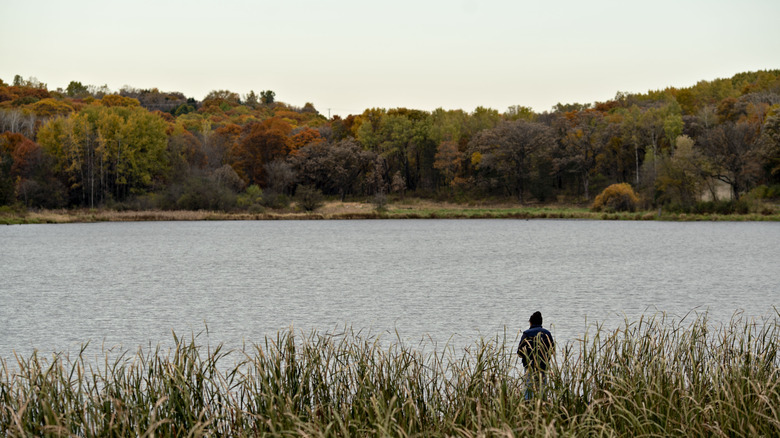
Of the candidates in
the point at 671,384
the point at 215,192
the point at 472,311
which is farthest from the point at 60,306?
the point at 215,192

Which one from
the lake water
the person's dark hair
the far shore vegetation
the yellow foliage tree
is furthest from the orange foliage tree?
the person's dark hair

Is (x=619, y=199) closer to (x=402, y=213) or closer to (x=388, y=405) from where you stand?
(x=402, y=213)

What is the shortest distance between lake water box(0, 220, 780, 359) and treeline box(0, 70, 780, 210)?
19001mm

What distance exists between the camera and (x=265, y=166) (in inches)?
3745

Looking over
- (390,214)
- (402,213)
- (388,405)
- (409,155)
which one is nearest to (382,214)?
(390,214)

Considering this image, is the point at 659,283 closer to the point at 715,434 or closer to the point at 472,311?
the point at 472,311

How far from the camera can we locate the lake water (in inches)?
834

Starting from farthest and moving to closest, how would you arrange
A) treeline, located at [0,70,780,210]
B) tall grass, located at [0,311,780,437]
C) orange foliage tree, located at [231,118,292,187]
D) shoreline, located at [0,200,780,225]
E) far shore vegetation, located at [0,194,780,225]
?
orange foliage tree, located at [231,118,292,187], treeline, located at [0,70,780,210], shoreline, located at [0,200,780,225], far shore vegetation, located at [0,194,780,225], tall grass, located at [0,311,780,437]

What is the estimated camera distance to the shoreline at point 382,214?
77.0m

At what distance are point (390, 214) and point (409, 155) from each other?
19984mm

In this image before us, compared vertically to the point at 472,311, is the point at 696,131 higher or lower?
higher

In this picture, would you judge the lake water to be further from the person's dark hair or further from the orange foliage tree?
the orange foliage tree

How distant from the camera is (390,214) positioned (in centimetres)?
9050

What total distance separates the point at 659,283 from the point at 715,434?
1029 inches
